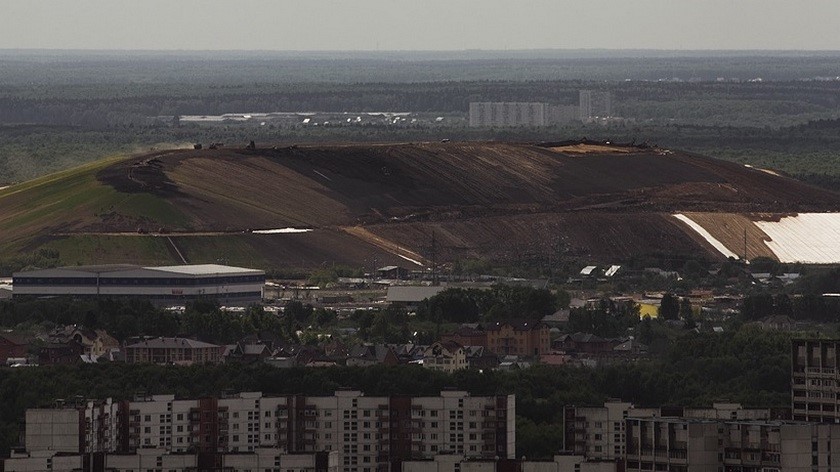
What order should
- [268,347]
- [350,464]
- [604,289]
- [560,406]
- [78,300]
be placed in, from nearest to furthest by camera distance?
[350,464] < [560,406] < [268,347] < [78,300] < [604,289]

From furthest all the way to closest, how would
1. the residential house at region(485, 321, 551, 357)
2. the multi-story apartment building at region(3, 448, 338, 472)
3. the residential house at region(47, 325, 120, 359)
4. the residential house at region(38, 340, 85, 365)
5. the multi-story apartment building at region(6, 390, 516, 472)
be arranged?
the residential house at region(485, 321, 551, 357), the residential house at region(47, 325, 120, 359), the residential house at region(38, 340, 85, 365), the multi-story apartment building at region(6, 390, 516, 472), the multi-story apartment building at region(3, 448, 338, 472)

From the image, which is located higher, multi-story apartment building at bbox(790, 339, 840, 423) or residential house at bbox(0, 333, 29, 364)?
multi-story apartment building at bbox(790, 339, 840, 423)

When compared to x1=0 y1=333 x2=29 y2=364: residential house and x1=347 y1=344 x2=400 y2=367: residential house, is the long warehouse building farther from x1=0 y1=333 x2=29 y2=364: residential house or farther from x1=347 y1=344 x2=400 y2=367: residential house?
x1=347 y1=344 x2=400 y2=367: residential house

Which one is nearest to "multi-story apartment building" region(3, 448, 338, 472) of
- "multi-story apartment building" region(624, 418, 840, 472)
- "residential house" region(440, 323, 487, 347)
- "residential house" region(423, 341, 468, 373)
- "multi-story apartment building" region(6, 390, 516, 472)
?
"multi-story apartment building" region(624, 418, 840, 472)

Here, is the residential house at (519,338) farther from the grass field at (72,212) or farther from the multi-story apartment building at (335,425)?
the multi-story apartment building at (335,425)

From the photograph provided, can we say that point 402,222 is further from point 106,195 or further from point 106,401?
point 106,401

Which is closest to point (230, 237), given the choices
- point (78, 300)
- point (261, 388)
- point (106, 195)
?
point (106, 195)

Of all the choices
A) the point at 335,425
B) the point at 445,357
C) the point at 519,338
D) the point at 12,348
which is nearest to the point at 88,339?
the point at 12,348
